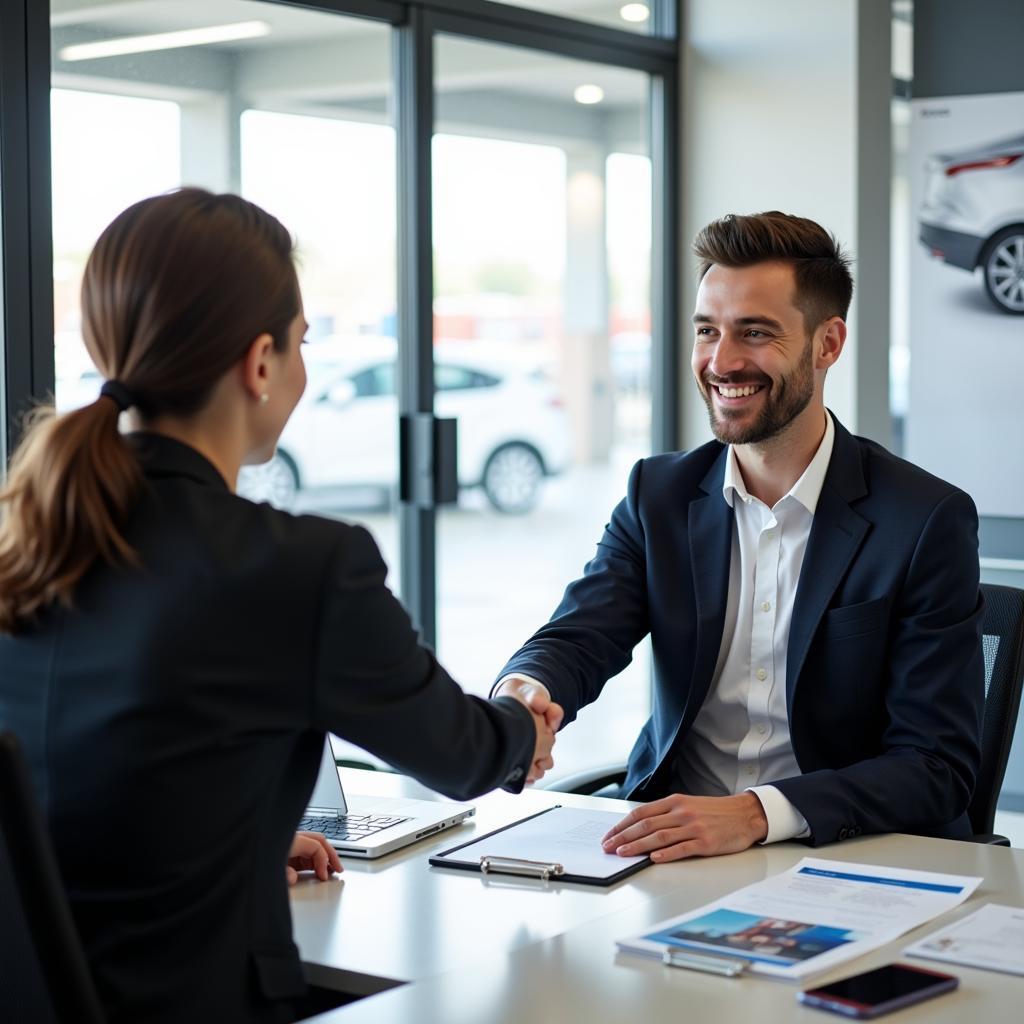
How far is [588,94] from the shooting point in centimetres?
472

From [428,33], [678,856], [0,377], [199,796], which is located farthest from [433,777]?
[428,33]

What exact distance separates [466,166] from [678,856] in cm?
276

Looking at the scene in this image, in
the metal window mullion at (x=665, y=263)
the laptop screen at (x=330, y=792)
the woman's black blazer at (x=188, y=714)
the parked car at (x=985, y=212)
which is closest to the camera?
the woman's black blazer at (x=188, y=714)

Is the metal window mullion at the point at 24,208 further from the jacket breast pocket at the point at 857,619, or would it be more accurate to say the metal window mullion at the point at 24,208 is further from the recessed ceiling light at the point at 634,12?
the recessed ceiling light at the point at 634,12

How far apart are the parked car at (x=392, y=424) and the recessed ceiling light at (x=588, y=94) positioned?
0.82 metres

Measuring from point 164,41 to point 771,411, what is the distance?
1799 millimetres

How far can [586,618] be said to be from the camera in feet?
8.66

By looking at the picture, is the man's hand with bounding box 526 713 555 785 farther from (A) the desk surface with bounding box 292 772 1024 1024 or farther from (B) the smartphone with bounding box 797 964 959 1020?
(B) the smartphone with bounding box 797 964 959 1020

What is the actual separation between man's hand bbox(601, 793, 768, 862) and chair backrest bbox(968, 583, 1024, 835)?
573 millimetres

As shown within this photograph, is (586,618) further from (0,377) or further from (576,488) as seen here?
(576,488)

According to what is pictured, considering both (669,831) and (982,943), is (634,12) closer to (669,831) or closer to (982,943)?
(669,831)

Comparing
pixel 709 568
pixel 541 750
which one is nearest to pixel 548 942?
pixel 541 750

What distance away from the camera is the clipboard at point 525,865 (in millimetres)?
1884

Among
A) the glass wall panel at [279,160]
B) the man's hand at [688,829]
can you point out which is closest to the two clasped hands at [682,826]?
the man's hand at [688,829]
